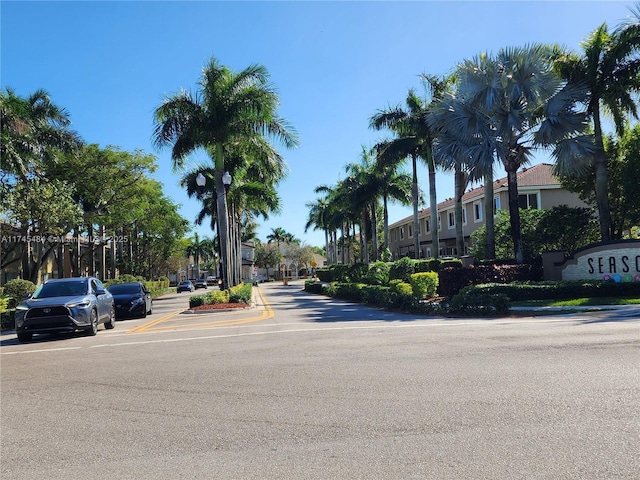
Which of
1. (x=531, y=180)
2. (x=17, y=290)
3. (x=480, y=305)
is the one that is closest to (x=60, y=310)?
(x=480, y=305)

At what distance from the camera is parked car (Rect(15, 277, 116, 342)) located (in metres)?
13.5

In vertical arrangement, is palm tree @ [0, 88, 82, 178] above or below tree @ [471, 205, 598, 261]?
above

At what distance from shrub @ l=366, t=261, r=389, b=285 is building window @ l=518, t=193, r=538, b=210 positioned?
1327cm

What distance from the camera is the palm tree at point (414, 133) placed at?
31266mm

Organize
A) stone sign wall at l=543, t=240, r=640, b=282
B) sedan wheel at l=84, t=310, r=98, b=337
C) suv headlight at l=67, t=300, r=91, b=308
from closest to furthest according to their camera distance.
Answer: suv headlight at l=67, t=300, r=91, b=308, sedan wheel at l=84, t=310, r=98, b=337, stone sign wall at l=543, t=240, r=640, b=282

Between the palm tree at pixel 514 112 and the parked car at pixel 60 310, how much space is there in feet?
54.2

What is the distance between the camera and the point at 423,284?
23422 mm

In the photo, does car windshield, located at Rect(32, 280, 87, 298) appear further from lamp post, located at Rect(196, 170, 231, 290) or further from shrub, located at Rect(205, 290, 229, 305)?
lamp post, located at Rect(196, 170, 231, 290)

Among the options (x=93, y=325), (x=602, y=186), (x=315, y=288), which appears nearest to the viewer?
(x=93, y=325)

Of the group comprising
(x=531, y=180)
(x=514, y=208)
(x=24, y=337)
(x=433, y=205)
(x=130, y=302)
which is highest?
(x=531, y=180)

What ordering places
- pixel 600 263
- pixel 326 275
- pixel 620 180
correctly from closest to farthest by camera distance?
pixel 600 263
pixel 620 180
pixel 326 275

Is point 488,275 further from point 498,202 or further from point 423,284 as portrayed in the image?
point 498,202

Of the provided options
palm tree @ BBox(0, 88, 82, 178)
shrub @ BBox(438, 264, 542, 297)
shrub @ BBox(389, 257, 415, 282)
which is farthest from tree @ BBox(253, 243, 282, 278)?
shrub @ BBox(438, 264, 542, 297)

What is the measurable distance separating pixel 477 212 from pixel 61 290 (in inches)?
1305
